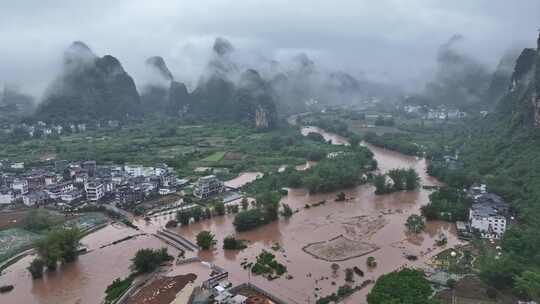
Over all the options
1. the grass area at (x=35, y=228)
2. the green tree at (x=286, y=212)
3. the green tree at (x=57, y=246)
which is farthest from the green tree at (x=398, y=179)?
the green tree at (x=57, y=246)

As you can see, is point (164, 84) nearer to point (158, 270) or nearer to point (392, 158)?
point (392, 158)

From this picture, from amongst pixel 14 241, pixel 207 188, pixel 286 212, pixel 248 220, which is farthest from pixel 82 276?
pixel 207 188

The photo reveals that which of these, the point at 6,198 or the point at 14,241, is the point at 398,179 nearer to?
the point at 14,241

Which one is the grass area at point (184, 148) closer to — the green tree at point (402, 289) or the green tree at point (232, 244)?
the green tree at point (232, 244)

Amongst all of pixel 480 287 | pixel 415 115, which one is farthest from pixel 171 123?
pixel 480 287

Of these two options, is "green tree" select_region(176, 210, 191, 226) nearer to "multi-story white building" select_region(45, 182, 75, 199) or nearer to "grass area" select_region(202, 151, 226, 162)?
"multi-story white building" select_region(45, 182, 75, 199)

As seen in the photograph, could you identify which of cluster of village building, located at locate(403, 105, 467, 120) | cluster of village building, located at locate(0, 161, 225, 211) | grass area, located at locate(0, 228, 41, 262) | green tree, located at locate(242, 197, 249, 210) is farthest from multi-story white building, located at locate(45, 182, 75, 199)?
cluster of village building, located at locate(403, 105, 467, 120)

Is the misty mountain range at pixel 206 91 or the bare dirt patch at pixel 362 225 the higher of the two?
the misty mountain range at pixel 206 91
